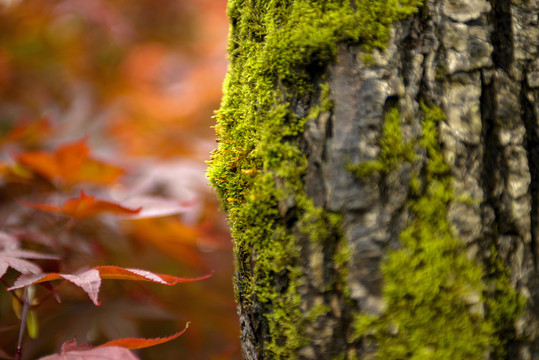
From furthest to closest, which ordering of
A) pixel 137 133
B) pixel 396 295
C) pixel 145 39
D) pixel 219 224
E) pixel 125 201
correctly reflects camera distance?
pixel 145 39
pixel 137 133
pixel 219 224
pixel 125 201
pixel 396 295

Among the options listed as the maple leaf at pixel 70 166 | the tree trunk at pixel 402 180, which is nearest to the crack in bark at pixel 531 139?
the tree trunk at pixel 402 180

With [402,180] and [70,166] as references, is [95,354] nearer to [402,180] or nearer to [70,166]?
[402,180]

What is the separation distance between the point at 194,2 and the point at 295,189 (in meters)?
2.54

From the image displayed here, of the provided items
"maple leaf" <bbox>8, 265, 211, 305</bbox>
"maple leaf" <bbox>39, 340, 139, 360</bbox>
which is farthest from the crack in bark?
"maple leaf" <bbox>39, 340, 139, 360</bbox>

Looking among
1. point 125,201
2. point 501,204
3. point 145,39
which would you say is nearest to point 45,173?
point 125,201

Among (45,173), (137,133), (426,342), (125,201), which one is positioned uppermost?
(137,133)

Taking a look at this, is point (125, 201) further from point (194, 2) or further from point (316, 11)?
point (194, 2)

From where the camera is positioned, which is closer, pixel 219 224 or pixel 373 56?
pixel 373 56

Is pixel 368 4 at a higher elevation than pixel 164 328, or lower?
higher

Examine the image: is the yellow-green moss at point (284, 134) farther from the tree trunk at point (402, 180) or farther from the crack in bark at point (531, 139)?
the crack in bark at point (531, 139)

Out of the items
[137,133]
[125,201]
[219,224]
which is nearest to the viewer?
[125,201]

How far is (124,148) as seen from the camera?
161 centimetres

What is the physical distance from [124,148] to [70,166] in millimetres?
495

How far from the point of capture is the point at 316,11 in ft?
1.92
